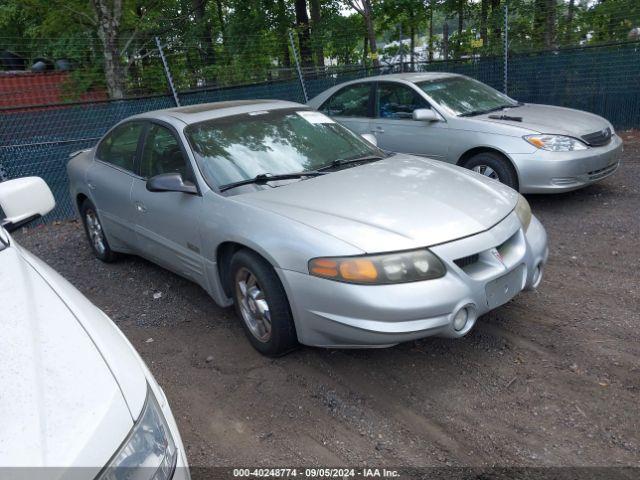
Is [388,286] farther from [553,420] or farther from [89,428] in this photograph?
[89,428]

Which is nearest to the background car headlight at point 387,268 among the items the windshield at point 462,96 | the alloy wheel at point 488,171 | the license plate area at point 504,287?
the license plate area at point 504,287

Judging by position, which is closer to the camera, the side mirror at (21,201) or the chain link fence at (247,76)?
the side mirror at (21,201)

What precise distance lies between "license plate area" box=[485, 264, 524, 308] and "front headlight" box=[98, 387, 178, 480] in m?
1.92

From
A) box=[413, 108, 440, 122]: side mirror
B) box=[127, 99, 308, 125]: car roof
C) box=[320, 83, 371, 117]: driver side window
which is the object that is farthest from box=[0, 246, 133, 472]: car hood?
box=[320, 83, 371, 117]: driver side window

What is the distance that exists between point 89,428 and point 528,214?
301 cm

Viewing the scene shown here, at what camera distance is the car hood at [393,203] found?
2998 millimetres

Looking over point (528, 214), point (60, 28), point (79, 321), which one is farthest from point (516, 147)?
point (60, 28)

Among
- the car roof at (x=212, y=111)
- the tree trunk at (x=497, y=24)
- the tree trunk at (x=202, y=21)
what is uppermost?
the tree trunk at (x=202, y=21)

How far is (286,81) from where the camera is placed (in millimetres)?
10164

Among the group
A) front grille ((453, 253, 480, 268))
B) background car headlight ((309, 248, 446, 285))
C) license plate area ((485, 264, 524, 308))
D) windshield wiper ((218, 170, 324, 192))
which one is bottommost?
license plate area ((485, 264, 524, 308))

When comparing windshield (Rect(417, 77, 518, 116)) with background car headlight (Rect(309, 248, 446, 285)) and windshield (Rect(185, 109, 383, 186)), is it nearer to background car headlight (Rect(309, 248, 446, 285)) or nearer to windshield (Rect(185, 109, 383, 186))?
windshield (Rect(185, 109, 383, 186))

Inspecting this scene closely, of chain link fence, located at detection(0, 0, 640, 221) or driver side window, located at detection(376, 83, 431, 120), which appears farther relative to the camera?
chain link fence, located at detection(0, 0, 640, 221)

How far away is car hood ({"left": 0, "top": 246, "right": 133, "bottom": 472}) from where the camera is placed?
1.40 m

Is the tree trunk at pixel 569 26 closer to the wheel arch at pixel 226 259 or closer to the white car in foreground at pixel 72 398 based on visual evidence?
the wheel arch at pixel 226 259
